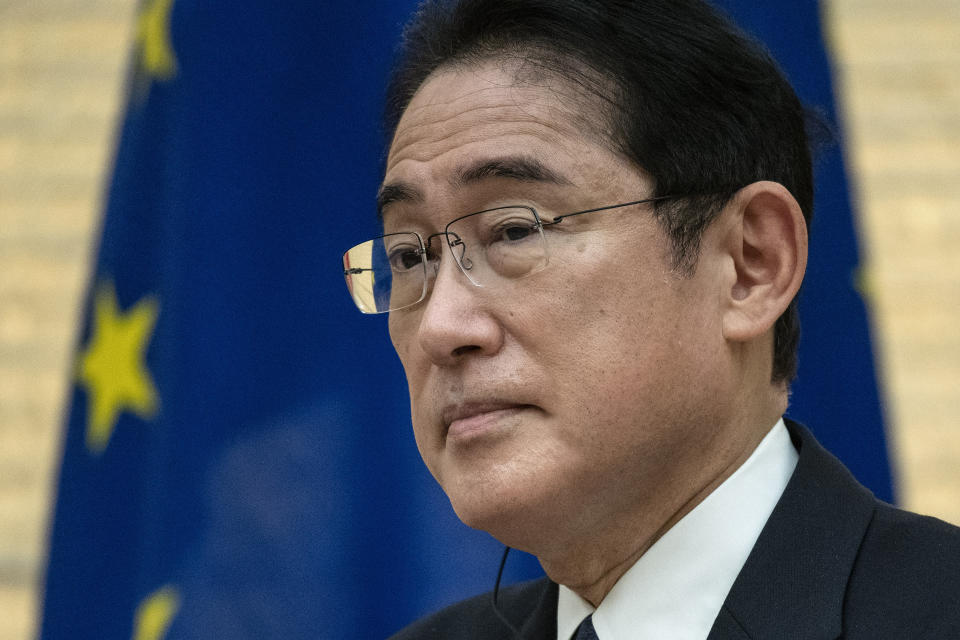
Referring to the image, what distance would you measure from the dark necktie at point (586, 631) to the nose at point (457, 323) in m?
0.50

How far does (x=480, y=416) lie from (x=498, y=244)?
272 mm

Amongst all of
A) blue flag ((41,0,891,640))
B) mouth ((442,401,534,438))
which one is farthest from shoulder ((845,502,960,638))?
blue flag ((41,0,891,640))

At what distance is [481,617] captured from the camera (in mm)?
2268

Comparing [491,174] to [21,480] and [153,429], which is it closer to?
[153,429]

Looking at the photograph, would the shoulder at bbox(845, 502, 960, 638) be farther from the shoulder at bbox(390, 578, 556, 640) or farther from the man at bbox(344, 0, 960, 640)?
the shoulder at bbox(390, 578, 556, 640)

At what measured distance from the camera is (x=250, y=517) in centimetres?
282

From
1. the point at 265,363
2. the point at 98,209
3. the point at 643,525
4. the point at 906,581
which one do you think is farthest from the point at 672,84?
the point at 98,209

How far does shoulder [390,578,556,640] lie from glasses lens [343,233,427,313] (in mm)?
609

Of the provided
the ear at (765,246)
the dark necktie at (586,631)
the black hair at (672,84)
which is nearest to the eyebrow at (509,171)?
the black hair at (672,84)

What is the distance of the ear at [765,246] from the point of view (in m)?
1.91

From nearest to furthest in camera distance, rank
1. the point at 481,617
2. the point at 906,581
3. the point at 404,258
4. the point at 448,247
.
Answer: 1. the point at 906,581
2. the point at 448,247
3. the point at 404,258
4. the point at 481,617

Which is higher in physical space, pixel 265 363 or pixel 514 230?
pixel 514 230

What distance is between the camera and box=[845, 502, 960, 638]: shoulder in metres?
1.62

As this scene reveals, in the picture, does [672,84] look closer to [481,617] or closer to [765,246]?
[765,246]
